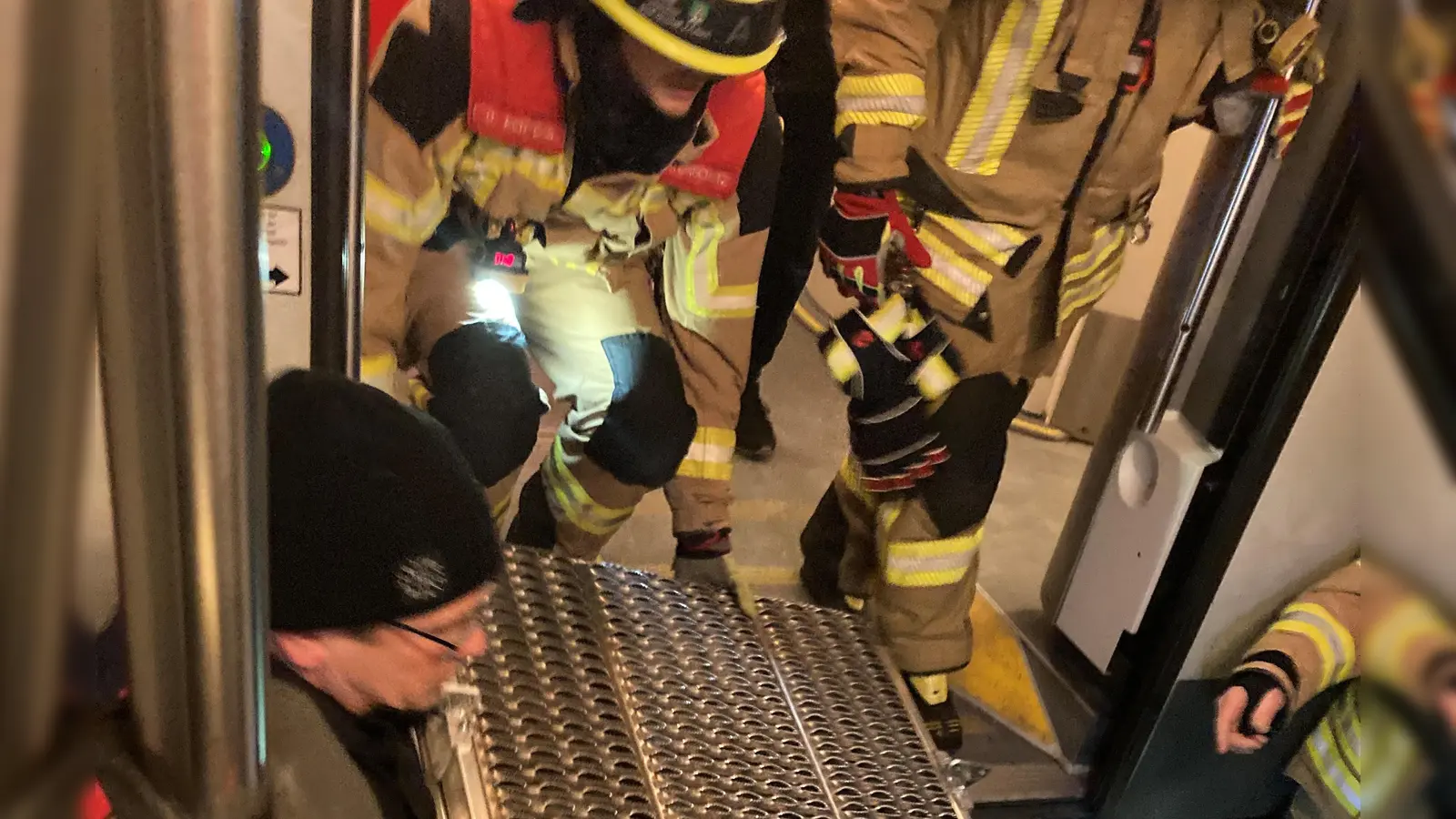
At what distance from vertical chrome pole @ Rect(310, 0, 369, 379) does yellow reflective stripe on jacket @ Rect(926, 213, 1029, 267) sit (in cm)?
86

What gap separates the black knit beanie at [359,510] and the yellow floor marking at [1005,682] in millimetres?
1259

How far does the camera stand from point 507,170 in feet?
4.27

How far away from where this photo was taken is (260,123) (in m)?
0.29

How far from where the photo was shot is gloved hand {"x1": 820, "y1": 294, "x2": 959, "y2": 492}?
5.16 ft

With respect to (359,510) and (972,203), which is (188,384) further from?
(972,203)

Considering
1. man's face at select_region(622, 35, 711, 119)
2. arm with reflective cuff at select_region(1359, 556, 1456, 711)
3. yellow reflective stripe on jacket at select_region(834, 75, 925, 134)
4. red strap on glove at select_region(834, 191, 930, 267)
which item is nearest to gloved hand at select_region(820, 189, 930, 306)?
red strap on glove at select_region(834, 191, 930, 267)

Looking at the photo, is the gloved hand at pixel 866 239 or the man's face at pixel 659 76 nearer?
the man's face at pixel 659 76

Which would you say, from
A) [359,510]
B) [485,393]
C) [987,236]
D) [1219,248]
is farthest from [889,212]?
[359,510]

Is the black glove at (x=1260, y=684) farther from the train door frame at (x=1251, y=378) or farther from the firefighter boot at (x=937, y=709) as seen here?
the firefighter boot at (x=937, y=709)

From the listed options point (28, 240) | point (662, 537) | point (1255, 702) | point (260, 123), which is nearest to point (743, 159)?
point (662, 537)

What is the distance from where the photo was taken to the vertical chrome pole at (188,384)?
259 mm

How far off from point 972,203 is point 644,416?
58 centimetres

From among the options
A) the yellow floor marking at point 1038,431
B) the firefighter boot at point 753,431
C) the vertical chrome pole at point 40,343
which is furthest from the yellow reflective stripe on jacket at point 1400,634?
the yellow floor marking at point 1038,431

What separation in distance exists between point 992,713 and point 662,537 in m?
0.71
